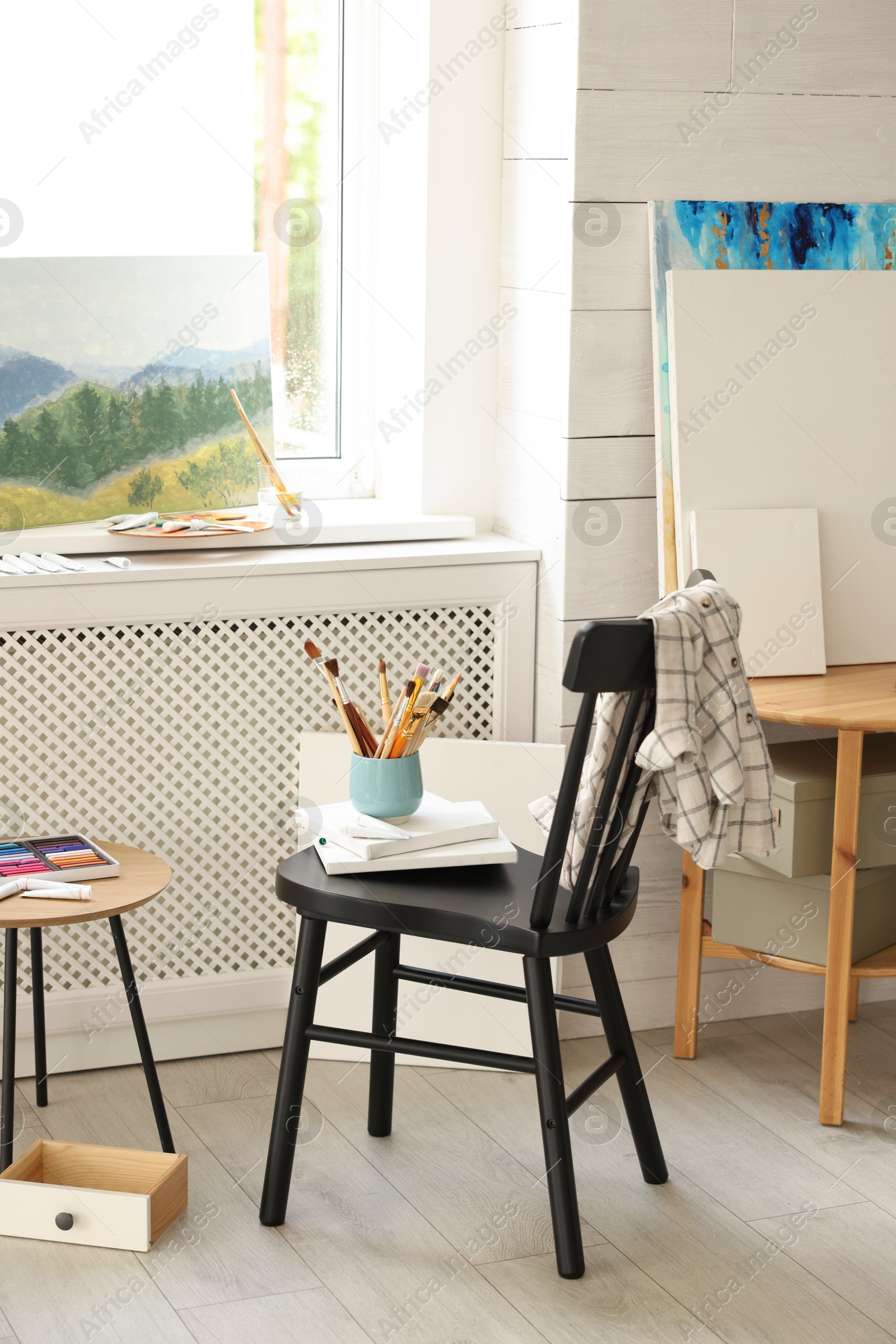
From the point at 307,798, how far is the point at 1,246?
3.87 ft

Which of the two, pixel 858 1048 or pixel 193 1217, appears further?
pixel 858 1048

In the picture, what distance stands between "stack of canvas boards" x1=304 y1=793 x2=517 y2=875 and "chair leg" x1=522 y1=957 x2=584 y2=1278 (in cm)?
20

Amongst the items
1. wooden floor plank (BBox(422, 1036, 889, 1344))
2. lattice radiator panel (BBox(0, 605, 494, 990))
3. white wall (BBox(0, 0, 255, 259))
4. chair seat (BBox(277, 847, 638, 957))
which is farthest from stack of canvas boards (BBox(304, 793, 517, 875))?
white wall (BBox(0, 0, 255, 259))

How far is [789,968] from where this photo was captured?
8.64 feet

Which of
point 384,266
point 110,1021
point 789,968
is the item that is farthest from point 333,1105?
point 384,266

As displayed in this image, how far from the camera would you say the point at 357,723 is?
228 cm

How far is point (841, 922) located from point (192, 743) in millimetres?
1185

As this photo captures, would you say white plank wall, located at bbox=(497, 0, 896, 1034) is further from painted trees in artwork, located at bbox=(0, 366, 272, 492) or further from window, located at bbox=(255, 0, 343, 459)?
painted trees in artwork, located at bbox=(0, 366, 272, 492)

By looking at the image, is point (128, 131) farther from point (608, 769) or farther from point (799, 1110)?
point (799, 1110)

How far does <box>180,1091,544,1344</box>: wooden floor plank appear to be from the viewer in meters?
2.02

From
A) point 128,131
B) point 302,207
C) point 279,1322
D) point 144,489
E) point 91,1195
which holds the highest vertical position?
point 128,131

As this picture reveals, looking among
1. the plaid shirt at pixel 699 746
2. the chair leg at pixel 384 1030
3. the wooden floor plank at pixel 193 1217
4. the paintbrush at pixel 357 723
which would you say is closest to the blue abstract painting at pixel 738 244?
the plaid shirt at pixel 699 746

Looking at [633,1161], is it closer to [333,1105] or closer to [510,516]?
[333,1105]

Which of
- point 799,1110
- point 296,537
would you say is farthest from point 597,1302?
point 296,537
